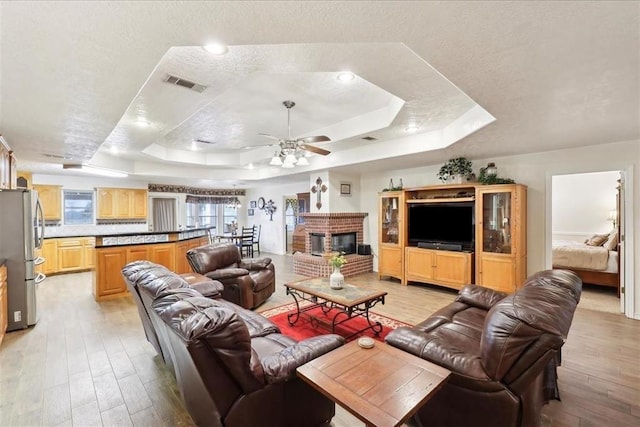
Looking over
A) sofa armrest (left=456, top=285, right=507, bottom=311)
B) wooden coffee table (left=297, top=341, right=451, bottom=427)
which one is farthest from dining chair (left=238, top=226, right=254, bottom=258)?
wooden coffee table (left=297, top=341, right=451, bottom=427)

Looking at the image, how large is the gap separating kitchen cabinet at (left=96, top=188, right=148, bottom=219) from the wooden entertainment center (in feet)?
21.5

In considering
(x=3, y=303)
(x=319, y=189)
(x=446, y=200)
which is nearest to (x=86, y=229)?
(x=3, y=303)

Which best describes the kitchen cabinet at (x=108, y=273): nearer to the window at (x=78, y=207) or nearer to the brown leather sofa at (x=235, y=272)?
the brown leather sofa at (x=235, y=272)

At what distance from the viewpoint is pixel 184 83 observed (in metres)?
2.58

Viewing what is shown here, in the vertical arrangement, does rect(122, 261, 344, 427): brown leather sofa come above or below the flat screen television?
below

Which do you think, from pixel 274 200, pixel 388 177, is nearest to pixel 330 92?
pixel 388 177

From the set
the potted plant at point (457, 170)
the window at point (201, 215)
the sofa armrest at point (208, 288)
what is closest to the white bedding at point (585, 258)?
the potted plant at point (457, 170)

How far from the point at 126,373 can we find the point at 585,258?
694 cm

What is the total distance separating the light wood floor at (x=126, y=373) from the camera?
2049 millimetres

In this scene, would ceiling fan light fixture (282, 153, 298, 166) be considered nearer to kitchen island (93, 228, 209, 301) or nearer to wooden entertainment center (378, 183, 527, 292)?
wooden entertainment center (378, 183, 527, 292)

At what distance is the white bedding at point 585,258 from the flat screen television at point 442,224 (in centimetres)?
193

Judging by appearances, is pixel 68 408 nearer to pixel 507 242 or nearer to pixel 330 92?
pixel 330 92

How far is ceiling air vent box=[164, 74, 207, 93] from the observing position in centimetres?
251

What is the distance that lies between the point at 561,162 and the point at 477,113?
2160 mm
